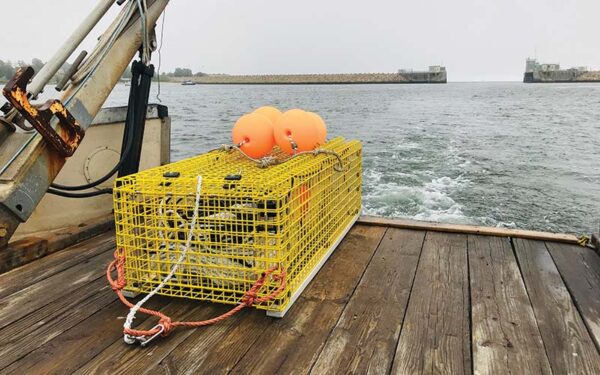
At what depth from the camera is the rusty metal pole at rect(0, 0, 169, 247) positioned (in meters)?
3.07

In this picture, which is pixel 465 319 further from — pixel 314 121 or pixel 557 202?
pixel 557 202

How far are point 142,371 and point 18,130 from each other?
2.26m

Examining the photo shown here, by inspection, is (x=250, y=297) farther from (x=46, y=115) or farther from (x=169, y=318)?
(x=46, y=115)

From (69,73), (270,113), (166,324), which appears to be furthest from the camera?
(270,113)

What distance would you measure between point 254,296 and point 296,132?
1.27 m

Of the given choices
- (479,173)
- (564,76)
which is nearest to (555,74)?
(564,76)

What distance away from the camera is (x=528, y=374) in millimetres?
2064

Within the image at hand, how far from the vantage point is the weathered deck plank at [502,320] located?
215cm

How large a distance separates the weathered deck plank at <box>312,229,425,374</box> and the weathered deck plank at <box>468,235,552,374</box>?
38 centimetres

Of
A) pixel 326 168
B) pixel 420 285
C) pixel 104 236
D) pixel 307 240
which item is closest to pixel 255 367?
pixel 307 240

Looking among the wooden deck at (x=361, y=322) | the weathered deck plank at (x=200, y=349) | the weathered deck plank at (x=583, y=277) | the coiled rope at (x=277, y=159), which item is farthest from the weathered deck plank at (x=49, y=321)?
the weathered deck plank at (x=583, y=277)

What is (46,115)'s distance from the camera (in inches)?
122

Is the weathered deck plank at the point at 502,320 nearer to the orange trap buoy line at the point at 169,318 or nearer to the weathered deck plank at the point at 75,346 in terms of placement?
the orange trap buoy line at the point at 169,318

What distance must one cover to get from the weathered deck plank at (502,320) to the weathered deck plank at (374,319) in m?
0.38
